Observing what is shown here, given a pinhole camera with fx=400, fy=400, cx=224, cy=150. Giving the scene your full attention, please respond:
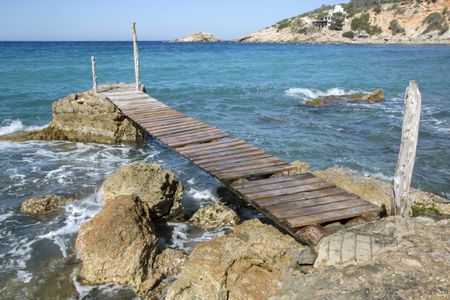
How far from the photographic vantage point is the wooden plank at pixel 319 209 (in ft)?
21.2

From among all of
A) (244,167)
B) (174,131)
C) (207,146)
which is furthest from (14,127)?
(244,167)

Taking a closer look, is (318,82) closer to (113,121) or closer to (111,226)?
(113,121)

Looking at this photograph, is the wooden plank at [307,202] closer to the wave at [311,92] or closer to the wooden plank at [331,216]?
the wooden plank at [331,216]

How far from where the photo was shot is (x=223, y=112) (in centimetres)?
2167

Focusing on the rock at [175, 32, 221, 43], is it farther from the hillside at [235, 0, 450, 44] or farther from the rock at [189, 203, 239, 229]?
the rock at [189, 203, 239, 229]

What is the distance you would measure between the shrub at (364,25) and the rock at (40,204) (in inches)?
4325

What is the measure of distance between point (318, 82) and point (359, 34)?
8378 cm

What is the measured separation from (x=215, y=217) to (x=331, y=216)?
308 centimetres

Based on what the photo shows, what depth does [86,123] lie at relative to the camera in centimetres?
1548

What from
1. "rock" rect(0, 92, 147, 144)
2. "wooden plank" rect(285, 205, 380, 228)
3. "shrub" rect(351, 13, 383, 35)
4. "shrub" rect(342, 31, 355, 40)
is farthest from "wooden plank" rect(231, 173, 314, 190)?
"shrub" rect(342, 31, 355, 40)

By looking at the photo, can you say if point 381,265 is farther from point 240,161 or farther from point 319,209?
point 240,161

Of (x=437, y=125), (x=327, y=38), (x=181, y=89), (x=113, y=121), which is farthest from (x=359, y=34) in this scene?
(x=113, y=121)

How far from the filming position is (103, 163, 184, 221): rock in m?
A: 8.58

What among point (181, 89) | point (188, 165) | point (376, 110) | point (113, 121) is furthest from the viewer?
point (181, 89)
